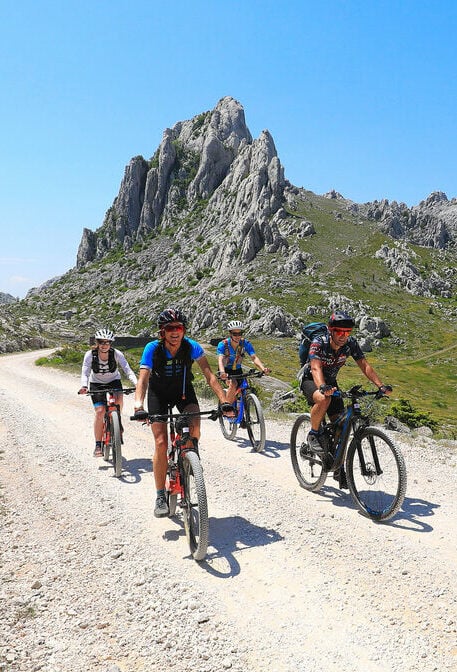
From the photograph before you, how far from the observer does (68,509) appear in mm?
7996

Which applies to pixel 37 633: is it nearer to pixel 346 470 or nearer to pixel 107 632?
pixel 107 632

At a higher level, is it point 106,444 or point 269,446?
point 106,444

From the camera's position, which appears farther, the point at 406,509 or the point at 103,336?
the point at 103,336

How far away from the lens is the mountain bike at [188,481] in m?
6.05

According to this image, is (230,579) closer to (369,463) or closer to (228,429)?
(369,463)

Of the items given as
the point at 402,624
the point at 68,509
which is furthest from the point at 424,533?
the point at 68,509

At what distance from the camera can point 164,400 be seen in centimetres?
730

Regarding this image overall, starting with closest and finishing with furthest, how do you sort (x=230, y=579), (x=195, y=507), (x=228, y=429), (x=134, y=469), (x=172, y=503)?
1. (x=230, y=579)
2. (x=195, y=507)
3. (x=172, y=503)
4. (x=134, y=469)
5. (x=228, y=429)

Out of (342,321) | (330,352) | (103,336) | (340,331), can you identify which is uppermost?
(342,321)

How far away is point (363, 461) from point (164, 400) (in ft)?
11.6

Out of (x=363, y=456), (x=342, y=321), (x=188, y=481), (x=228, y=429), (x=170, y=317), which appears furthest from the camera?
(x=228, y=429)

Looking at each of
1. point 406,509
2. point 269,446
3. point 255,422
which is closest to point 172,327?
point 406,509

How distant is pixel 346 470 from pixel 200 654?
414 centimetres

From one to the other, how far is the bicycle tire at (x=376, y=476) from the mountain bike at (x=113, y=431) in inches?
195
